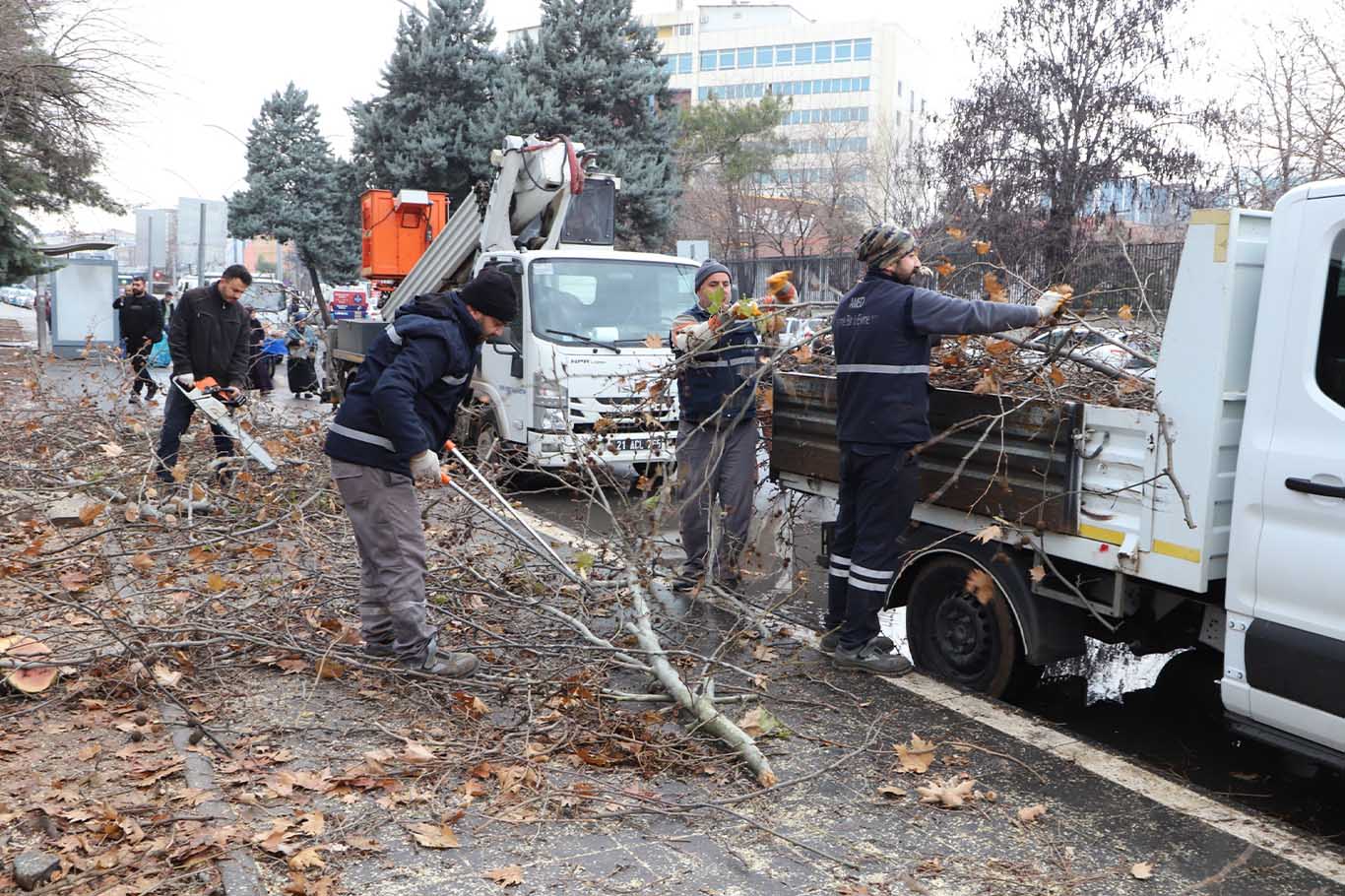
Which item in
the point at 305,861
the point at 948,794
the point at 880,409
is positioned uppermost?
the point at 880,409

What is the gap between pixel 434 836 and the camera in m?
3.53

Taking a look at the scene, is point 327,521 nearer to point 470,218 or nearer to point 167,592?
point 167,592

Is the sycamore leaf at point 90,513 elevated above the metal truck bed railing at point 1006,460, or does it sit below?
below

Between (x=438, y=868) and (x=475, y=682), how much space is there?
55.1 inches

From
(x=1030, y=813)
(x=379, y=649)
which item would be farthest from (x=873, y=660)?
(x=379, y=649)

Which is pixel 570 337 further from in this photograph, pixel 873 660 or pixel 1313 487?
pixel 1313 487

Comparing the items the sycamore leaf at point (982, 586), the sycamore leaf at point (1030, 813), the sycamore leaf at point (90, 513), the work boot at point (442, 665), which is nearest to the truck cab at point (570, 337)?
the sycamore leaf at point (90, 513)

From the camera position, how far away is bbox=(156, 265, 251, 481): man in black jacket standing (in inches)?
351

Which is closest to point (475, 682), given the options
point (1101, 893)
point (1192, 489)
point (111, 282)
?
point (1101, 893)

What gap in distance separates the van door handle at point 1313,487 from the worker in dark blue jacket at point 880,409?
4.72 ft

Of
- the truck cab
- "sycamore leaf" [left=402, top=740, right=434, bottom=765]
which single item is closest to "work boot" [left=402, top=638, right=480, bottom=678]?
"sycamore leaf" [left=402, top=740, right=434, bottom=765]

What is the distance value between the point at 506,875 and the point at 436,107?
24418 millimetres

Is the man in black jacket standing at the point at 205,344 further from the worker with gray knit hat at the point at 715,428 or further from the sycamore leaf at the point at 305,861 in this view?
the sycamore leaf at the point at 305,861

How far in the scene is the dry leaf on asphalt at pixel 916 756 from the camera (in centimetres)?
414
